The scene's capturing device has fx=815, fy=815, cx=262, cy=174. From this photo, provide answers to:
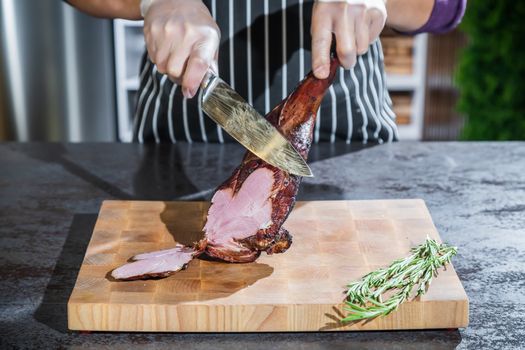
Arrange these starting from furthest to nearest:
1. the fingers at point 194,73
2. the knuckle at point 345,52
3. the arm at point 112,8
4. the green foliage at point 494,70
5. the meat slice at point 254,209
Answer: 1. the green foliage at point 494,70
2. the arm at point 112,8
3. the knuckle at point 345,52
4. the fingers at point 194,73
5. the meat slice at point 254,209

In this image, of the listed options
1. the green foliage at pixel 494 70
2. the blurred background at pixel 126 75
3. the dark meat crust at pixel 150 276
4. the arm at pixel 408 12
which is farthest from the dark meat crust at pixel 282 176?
the green foliage at pixel 494 70

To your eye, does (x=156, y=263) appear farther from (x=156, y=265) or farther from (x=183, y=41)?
(x=183, y=41)

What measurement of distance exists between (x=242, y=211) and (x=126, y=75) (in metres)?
3.37

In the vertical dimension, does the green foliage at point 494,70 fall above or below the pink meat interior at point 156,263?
below

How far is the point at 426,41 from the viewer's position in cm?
550

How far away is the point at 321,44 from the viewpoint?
163 centimetres

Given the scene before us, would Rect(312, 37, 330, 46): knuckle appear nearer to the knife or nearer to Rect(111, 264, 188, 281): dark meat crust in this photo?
the knife

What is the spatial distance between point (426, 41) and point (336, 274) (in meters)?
4.32

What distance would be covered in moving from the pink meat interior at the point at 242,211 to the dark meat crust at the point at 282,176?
0.03ft

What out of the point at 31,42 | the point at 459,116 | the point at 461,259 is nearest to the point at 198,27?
the point at 461,259

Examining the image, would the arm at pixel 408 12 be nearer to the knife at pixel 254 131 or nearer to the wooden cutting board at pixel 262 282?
the wooden cutting board at pixel 262 282

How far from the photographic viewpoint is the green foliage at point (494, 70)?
481cm

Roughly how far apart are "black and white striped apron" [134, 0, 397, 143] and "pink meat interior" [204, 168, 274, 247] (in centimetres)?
80

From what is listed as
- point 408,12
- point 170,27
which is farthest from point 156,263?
point 408,12
